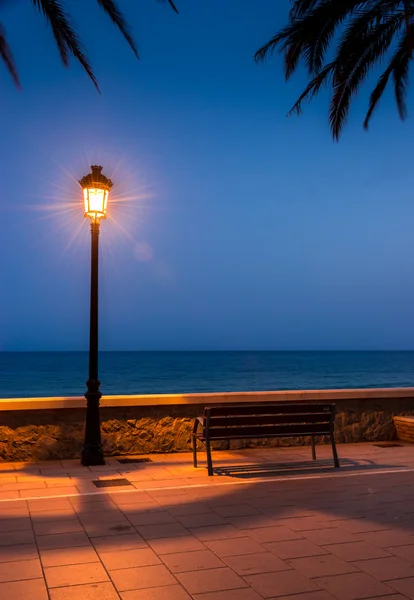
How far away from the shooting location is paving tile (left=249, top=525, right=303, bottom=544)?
5.28m

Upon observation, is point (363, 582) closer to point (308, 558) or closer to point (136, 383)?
point (308, 558)

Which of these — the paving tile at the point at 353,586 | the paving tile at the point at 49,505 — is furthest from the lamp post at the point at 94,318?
the paving tile at the point at 353,586

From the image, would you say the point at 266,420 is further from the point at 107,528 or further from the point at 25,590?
the point at 25,590

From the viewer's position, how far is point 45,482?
7.77m

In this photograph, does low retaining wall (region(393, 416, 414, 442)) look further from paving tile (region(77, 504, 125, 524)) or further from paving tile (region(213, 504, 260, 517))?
paving tile (region(77, 504, 125, 524))

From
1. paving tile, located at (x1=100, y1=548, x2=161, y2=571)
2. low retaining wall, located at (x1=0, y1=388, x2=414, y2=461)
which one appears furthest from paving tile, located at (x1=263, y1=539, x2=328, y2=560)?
low retaining wall, located at (x1=0, y1=388, x2=414, y2=461)

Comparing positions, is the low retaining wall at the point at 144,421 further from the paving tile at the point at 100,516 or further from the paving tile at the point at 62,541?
the paving tile at the point at 62,541

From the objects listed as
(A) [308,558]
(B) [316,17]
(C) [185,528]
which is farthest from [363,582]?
(B) [316,17]

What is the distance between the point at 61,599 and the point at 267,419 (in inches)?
196

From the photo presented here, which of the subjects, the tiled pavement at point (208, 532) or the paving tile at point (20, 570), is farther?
the paving tile at point (20, 570)

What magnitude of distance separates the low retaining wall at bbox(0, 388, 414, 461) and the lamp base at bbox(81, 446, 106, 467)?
0.66 metres

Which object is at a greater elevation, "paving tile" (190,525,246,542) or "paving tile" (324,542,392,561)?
"paving tile" (190,525,246,542)

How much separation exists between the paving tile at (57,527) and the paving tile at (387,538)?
8.22 ft

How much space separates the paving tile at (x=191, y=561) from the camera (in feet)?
15.0
